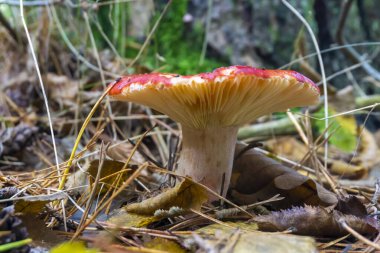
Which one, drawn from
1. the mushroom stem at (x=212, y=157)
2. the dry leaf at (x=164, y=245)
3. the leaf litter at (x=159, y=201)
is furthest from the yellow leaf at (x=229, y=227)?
the mushroom stem at (x=212, y=157)

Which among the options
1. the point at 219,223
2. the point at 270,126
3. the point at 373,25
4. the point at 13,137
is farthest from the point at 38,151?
the point at 373,25

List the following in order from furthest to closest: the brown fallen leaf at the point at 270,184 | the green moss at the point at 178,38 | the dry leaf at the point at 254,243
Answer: the green moss at the point at 178,38 → the brown fallen leaf at the point at 270,184 → the dry leaf at the point at 254,243

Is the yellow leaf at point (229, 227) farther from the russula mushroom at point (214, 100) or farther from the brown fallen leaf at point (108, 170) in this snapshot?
the brown fallen leaf at point (108, 170)

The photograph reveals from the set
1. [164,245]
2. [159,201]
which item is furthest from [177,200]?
[164,245]

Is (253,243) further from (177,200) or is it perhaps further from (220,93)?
(220,93)

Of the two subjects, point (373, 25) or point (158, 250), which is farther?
point (373, 25)

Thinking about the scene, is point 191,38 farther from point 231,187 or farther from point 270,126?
point 231,187
